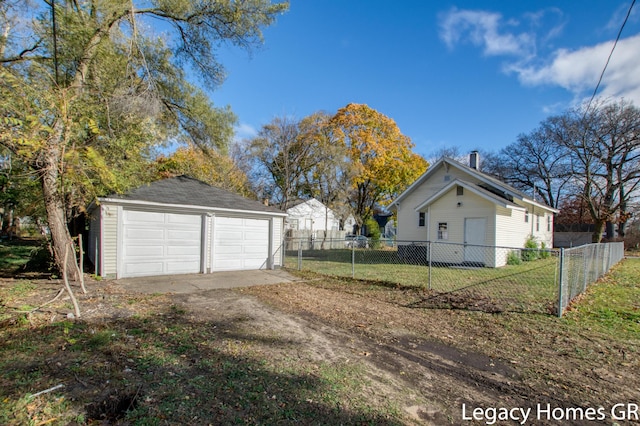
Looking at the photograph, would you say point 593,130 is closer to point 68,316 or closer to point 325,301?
point 325,301

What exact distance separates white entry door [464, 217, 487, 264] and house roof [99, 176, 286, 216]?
8415 mm

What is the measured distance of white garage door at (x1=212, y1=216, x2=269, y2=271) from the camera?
35.0 feet

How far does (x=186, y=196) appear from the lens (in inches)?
409

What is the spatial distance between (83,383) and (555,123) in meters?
34.1

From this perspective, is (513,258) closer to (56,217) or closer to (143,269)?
(143,269)

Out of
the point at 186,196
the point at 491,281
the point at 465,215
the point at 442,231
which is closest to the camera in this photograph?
the point at 491,281

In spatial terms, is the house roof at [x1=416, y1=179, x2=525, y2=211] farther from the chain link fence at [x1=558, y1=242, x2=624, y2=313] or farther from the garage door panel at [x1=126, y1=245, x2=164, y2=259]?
the garage door panel at [x1=126, y1=245, x2=164, y2=259]

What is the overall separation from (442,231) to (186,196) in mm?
11357

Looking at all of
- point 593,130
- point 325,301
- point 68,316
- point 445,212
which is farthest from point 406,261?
point 593,130

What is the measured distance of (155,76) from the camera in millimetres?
10391

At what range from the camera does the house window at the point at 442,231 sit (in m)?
14.9

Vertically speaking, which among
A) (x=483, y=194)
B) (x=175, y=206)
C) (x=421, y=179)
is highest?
(x=421, y=179)

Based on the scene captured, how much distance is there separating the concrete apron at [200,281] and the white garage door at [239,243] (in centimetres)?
51

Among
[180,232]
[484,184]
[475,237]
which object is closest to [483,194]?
[475,237]
